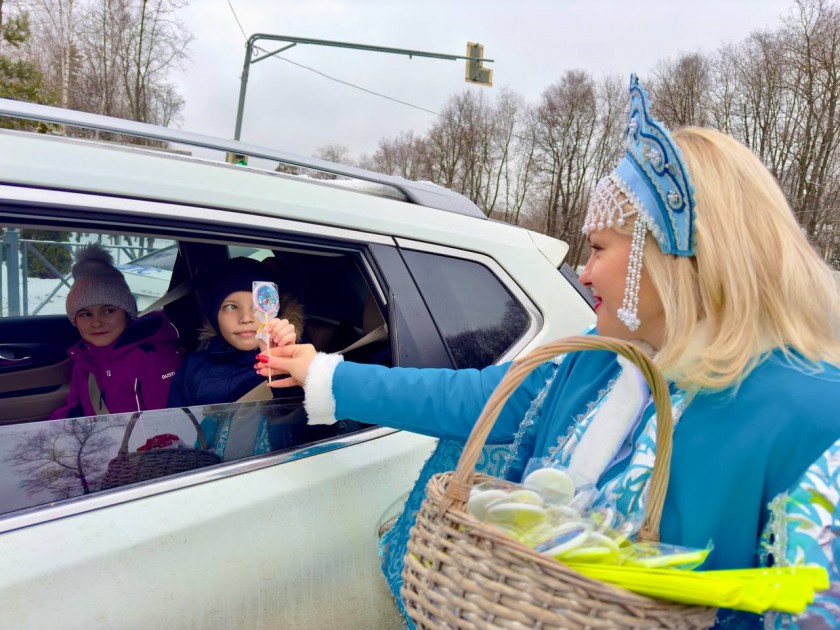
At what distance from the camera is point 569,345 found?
42.5 inches

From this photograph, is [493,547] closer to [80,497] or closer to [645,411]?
[645,411]

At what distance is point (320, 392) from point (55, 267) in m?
1.43

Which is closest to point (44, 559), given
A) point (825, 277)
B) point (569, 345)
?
point (569, 345)

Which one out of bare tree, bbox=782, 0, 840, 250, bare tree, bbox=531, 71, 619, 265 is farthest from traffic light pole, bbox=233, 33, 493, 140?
bare tree, bbox=531, 71, 619, 265

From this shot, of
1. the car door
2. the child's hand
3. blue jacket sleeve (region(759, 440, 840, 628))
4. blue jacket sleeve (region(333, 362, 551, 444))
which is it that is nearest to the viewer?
blue jacket sleeve (region(759, 440, 840, 628))

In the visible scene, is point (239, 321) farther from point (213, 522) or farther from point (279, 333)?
point (213, 522)

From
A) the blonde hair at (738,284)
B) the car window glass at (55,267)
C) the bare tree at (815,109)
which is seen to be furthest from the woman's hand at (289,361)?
the bare tree at (815,109)

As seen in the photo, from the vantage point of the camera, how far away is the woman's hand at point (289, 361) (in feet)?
5.71

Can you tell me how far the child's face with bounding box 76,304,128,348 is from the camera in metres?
2.50

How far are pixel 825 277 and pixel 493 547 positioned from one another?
2.85 feet

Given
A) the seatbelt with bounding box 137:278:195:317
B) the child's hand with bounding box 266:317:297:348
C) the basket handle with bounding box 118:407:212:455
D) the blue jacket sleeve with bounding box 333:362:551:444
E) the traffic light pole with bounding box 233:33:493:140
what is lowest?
the basket handle with bounding box 118:407:212:455

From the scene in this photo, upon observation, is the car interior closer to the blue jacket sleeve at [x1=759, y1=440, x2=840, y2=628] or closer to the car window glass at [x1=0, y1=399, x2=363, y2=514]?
the car window glass at [x1=0, y1=399, x2=363, y2=514]

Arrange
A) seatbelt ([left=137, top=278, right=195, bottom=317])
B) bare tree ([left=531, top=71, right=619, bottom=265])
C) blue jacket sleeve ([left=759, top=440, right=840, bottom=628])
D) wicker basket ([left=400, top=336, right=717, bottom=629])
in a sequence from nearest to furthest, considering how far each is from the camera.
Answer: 1. wicker basket ([left=400, top=336, right=717, bottom=629])
2. blue jacket sleeve ([left=759, top=440, right=840, bottom=628])
3. seatbelt ([left=137, top=278, right=195, bottom=317])
4. bare tree ([left=531, top=71, right=619, bottom=265])

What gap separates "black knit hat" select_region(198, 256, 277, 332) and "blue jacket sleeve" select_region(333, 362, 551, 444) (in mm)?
862
